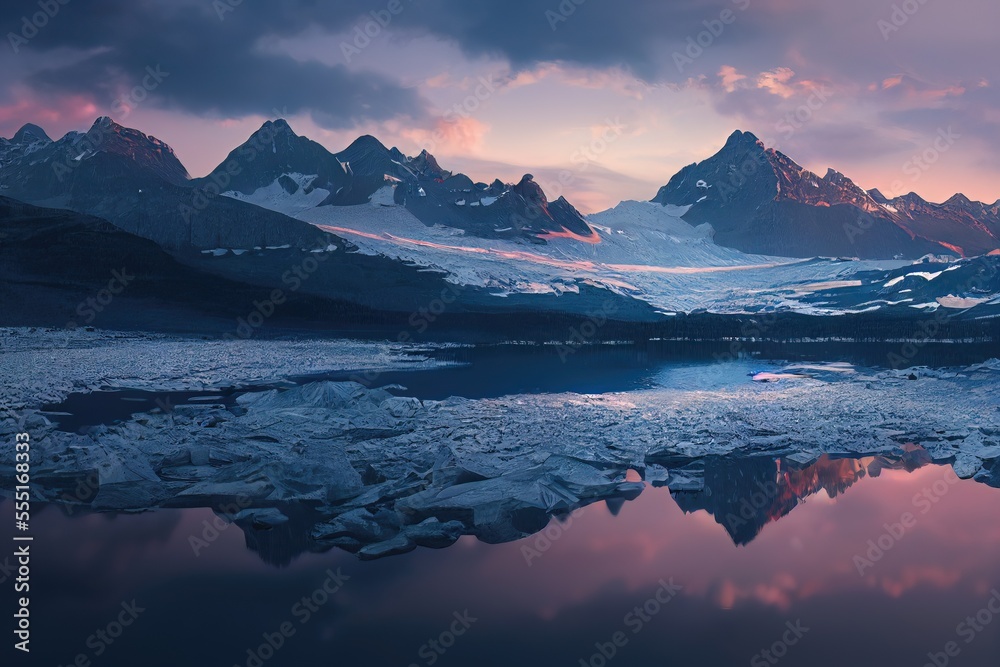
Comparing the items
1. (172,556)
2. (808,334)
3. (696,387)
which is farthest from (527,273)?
(172,556)

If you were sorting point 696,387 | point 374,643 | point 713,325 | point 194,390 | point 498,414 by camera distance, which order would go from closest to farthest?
1. point 374,643
2. point 498,414
3. point 194,390
4. point 696,387
5. point 713,325

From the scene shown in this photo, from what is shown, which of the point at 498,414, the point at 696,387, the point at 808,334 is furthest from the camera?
the point at 808,334

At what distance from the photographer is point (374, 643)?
8.33 metres

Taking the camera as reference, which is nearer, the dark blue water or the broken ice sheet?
the dark blue water

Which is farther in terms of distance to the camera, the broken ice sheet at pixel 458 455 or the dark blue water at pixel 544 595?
the broken ice sheet at pixel 458 455

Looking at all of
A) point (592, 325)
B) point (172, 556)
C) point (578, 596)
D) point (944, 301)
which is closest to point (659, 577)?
point (578, 596)

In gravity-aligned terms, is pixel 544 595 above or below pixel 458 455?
below

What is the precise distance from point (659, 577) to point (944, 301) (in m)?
182

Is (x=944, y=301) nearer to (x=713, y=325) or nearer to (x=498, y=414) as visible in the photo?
(x=713, y=325)

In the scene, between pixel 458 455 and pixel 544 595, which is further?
pixel 458 455

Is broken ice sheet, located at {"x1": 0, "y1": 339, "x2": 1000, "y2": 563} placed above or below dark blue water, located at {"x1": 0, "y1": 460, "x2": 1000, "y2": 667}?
above

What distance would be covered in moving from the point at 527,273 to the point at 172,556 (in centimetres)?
16757

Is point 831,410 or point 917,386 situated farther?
point 917,386

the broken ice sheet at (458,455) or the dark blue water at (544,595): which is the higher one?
the broken ice sheet at (458,455)
